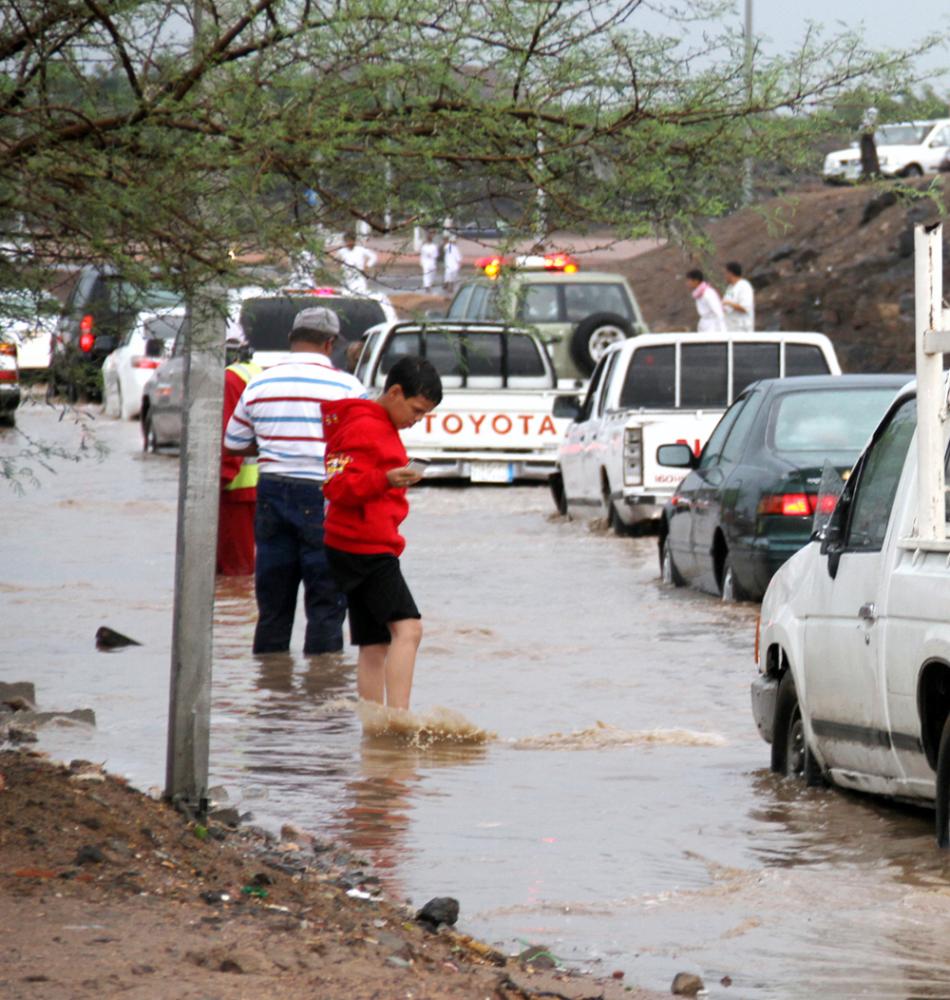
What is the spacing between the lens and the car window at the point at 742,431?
51.8 ft

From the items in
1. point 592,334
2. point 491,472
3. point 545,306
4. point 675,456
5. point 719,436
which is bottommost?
point 491,472

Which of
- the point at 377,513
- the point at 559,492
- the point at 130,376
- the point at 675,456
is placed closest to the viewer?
the point at 377,513

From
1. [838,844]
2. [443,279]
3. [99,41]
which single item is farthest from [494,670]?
[99,41]

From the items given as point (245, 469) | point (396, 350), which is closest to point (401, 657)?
point (245, 469)

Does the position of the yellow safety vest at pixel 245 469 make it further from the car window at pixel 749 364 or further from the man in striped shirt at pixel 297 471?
the car window at pixel 749 364

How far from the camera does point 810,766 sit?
9.21m

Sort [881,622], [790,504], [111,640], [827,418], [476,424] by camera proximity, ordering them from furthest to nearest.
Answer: [476,424] → [827,418] → [790,504] → [111,640] → [881,622]

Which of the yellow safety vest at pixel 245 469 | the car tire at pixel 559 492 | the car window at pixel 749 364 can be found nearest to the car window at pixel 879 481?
the yellow safety vest at pixel 245 469

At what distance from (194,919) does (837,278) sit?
38.3 m

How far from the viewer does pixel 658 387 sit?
2136 centimetres

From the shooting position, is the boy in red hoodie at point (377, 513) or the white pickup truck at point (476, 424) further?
the white pickup truck at point (476, 424)

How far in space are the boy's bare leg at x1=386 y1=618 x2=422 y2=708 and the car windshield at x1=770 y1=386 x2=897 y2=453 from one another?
5.34 m

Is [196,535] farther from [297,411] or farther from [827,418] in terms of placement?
[827,418]

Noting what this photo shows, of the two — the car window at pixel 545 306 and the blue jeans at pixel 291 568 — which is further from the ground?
the car window at pixel 545 306
